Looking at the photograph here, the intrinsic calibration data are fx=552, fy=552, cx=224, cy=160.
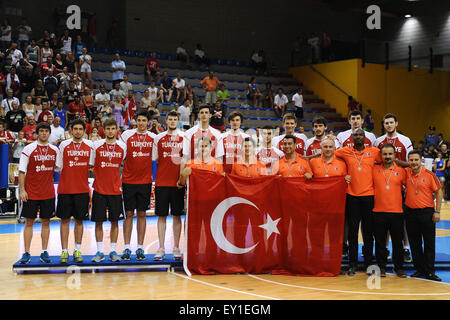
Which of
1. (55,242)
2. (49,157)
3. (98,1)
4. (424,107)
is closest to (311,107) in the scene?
(424,107)

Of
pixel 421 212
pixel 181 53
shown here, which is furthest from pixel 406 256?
pixel 181 53

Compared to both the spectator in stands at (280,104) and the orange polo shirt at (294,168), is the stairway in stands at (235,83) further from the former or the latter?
the orange polo shirt at (294,168)

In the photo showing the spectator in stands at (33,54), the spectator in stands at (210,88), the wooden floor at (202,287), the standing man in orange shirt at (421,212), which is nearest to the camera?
the wooden floor at (202,287)

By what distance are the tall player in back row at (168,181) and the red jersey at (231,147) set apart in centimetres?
75

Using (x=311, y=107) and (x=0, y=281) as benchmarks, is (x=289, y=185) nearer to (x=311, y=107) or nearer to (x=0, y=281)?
(x=0, y=281)

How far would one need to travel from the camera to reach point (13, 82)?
16.1 meters

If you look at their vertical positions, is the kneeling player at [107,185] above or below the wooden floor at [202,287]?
above

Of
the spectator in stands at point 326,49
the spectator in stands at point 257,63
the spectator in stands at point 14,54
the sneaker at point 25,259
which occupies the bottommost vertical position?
the sneaker at point 25,259

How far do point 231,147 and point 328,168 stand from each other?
1540 mm

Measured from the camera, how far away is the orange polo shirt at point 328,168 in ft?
25.7

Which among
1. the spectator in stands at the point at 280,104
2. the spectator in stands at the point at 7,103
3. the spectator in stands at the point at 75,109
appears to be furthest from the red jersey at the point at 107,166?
the spectator in stands at the point at 280,104

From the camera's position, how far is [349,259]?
783 centimetres

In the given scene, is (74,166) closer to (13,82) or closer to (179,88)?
(13,82)

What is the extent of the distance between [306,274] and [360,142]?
200 cm
